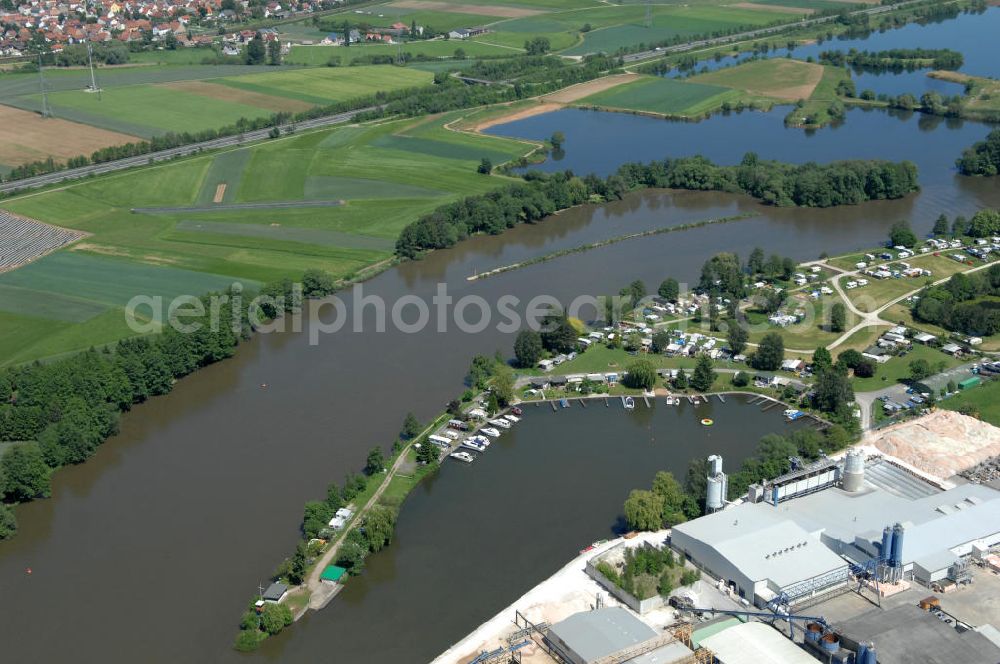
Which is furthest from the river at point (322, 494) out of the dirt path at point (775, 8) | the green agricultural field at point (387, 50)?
the dirt path at point (775, 8)

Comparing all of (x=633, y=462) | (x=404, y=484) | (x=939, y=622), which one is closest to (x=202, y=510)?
(x=404, y=484)

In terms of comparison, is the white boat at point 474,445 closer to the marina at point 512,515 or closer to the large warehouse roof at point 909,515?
the marina at point 512,515

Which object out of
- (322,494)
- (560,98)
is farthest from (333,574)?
(560,98)

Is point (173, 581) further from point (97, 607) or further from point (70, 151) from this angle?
point (70, 151)

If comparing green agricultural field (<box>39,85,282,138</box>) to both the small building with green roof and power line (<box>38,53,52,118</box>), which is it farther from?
the small building with green roof

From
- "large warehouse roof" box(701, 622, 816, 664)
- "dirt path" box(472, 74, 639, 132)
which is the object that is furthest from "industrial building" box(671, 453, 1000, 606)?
"dirt path" box(472, 74, 639, 132)

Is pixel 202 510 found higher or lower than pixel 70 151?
lower
